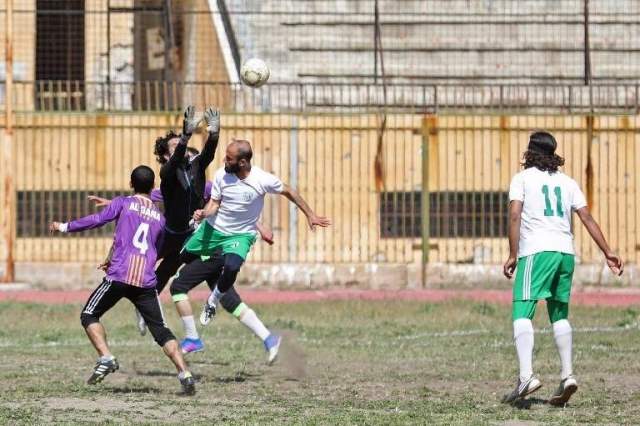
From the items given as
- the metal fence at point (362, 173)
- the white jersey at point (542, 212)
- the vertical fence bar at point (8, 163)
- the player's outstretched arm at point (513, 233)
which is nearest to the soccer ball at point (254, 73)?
the white jersey at point (542, 212)

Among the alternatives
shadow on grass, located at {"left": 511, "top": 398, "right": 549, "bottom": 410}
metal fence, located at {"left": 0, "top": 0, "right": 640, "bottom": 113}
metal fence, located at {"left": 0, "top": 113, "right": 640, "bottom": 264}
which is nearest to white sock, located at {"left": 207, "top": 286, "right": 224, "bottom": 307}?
shadow on grass, located at {"left": 511, "top": 398, "right": 549, "bottom": 410}

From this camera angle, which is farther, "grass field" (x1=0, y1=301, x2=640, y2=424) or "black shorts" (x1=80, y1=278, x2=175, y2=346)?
"black shorts" (x1=80, y1=278, x2=175, y2=346)

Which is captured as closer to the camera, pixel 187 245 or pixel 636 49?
pixel 187 245

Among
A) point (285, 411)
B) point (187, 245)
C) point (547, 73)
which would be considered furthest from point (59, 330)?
point (547, 73)

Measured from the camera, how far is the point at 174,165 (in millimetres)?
11969

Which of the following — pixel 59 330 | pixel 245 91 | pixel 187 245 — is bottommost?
pixel 59 330

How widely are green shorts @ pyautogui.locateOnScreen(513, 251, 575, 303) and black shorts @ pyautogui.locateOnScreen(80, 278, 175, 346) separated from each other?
8.66 feet

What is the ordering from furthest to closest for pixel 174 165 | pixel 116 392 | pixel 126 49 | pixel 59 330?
pixel 126 49
pixel 59 330
pixel 174 165
pixel 116 392

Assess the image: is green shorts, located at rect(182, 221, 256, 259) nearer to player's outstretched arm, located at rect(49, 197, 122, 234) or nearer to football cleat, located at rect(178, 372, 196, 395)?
player's outstretched arm, located at rect(49, 197, 122, 234)

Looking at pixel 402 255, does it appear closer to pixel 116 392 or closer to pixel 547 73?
pixel 547 73

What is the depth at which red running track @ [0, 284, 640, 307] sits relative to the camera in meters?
19.5

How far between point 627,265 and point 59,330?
9712 millimetres

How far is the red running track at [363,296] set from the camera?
63.8 feet

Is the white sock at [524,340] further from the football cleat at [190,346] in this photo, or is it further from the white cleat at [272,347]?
the football cleat at [190,346]
